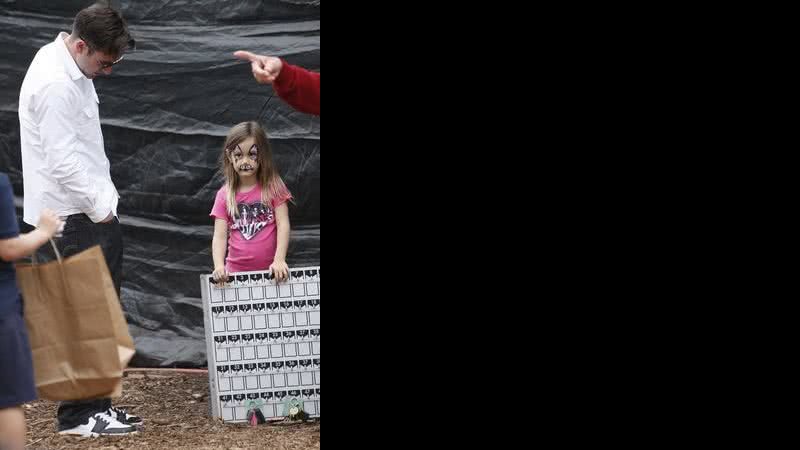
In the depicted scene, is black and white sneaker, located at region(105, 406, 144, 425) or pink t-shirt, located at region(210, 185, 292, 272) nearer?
black and white sneaker, located at region(105, 406, 144, 425)

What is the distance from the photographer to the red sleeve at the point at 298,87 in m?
3.54

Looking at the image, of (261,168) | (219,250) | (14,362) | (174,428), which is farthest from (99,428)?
(14,362)

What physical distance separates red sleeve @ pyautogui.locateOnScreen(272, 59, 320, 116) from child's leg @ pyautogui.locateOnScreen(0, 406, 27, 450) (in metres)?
1.22

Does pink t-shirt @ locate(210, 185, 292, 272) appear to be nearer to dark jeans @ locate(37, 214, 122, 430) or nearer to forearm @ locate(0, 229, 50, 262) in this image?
→ dark jeans @ locate(37, 214, 122, 430)

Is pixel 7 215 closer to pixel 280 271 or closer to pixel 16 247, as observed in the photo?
pixel 16 247

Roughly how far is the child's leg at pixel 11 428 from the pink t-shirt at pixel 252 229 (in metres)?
1.72

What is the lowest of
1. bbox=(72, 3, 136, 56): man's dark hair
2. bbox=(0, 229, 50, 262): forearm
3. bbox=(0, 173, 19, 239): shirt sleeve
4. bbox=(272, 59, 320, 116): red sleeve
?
bbox=(0, 229, 50, 262): forearm

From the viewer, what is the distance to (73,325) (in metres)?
3.64

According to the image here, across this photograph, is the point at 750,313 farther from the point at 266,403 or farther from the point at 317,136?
the point at 317,136

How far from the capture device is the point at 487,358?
336 centimetres

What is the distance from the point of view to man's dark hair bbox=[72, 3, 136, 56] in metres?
4.65

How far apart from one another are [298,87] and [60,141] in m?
1.44

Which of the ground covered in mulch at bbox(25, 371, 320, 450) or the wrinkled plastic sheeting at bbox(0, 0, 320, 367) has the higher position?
the wrinkled plastic sheeting at bbox(0, 0, 320, 367)

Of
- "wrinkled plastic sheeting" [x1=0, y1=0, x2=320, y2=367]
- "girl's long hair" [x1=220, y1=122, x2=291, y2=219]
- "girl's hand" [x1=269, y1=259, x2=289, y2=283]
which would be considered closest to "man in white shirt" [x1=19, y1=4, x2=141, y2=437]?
"girl's long hair" [x1=220, y1=122, x2=291, y2=219]
